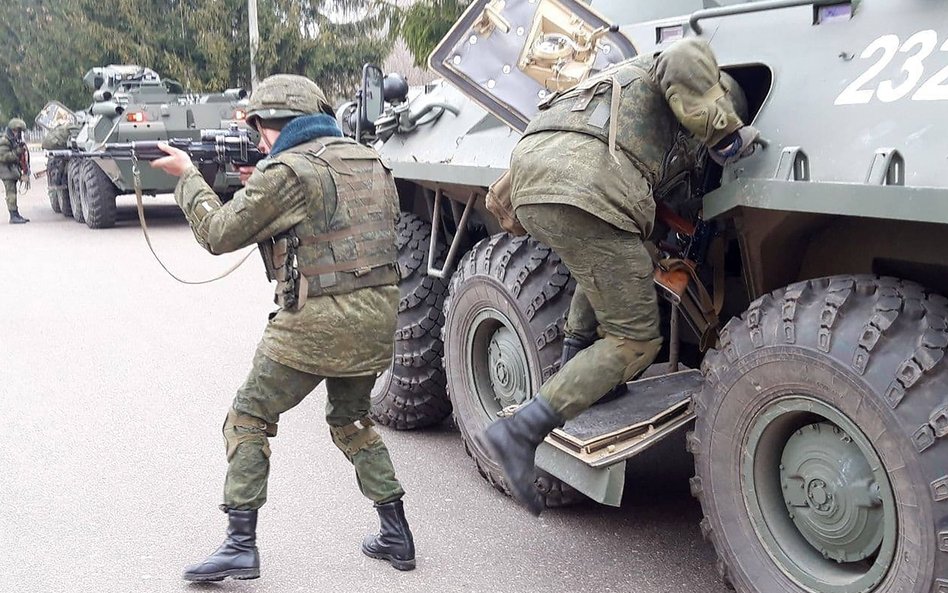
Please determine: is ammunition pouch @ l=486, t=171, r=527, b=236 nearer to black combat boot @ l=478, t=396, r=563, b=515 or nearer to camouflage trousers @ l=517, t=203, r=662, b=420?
camouflage trousers @ l=517, t=203, r=662, b=420

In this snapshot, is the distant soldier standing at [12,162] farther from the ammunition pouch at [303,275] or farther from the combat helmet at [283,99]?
the ammunition pouch at [303,275]

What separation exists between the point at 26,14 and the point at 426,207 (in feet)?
85.1

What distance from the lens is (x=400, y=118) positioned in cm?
512

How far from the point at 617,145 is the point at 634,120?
90 millimetres

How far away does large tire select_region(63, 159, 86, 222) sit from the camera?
16062 millimetres

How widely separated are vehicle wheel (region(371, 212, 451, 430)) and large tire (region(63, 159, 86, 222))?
12122mm

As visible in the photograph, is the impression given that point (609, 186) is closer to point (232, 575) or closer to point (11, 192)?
point (232, 575)

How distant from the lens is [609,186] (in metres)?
3.13

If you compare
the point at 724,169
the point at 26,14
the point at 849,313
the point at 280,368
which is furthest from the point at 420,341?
the point at 26,14

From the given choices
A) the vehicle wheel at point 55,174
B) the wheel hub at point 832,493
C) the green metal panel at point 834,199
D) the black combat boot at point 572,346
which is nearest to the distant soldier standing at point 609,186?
the green metal panel at point 834,199

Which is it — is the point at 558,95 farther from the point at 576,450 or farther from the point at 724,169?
the point at 576,450

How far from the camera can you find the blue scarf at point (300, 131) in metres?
3.57

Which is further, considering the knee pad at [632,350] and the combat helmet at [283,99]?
the combat helmet at [283,99]

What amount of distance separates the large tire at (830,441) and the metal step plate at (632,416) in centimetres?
29
